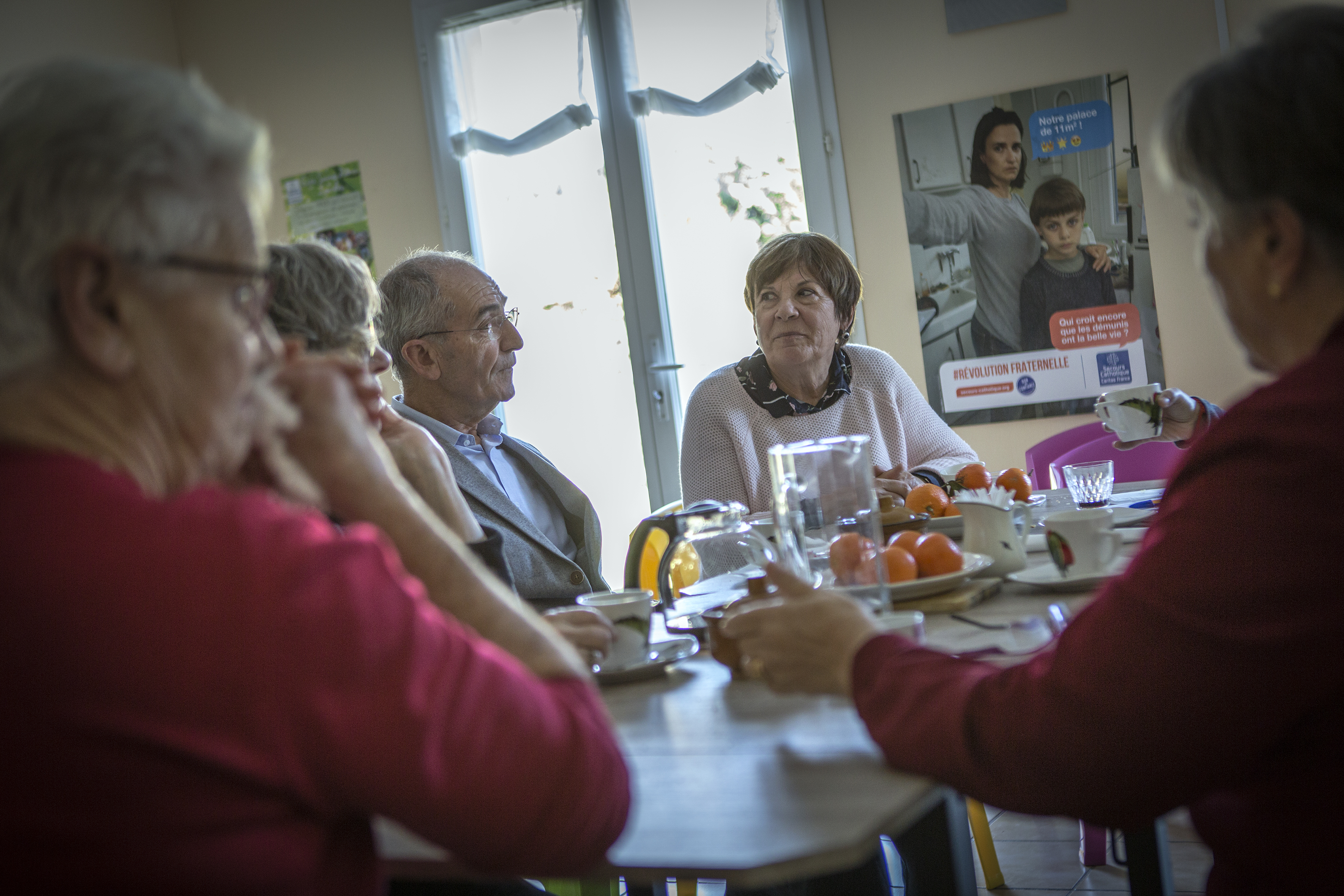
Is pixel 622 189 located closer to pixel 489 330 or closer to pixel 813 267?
pixel 813 267

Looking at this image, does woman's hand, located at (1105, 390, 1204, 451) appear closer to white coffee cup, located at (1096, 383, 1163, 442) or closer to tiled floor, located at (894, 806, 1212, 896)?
white coffee cup, located at (1096, 383, 1163, 442)

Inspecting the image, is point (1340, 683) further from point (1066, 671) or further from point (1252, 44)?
point (1252, 44)

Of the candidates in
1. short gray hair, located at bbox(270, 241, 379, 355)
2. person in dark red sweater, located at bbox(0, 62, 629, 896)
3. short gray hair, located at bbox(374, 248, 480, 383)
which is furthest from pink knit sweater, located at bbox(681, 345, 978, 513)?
person in dark red sweater, located at bbox(0, 62, 629, 896)

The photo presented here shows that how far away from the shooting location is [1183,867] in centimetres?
221

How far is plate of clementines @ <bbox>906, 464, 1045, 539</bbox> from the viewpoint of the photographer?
190cm

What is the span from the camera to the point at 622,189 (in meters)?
4.02

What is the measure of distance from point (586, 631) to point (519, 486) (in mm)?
1116

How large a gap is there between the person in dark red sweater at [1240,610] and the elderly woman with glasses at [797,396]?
1.79 m

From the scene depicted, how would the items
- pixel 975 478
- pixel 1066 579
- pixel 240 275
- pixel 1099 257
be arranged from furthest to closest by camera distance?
1. pixel 1099 257
2. pixel 975 478
3. pixel 1066 579
4. pixel 240 275

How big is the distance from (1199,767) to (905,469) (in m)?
1.58

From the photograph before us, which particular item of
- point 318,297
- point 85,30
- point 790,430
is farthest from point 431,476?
point 85,30

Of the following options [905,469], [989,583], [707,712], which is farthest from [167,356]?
[905,469]

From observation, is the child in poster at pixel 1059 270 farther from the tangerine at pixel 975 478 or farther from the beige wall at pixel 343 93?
the beige wall at pixel 343 93

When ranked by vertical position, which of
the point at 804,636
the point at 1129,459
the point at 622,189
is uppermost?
the point at 622,189
